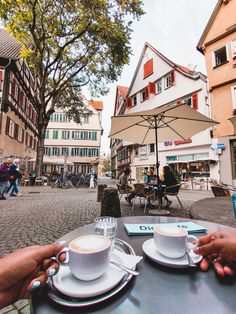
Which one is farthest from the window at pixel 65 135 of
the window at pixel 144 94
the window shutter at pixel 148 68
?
the window shutter at pixel 148 68

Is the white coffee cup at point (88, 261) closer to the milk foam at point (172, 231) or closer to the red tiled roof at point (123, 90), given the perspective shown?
the milk foam at point (172, 231)

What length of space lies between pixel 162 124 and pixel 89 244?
5.37 m

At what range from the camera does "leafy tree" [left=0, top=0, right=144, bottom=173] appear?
11.1 metres

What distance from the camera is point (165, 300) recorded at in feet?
1.86

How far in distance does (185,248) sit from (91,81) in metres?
18.1

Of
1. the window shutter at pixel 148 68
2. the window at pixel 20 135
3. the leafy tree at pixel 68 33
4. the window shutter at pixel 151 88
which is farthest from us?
the window shutter at pixel 148 68

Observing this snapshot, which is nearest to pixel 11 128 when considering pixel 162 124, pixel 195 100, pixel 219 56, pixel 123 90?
pixel 162 124

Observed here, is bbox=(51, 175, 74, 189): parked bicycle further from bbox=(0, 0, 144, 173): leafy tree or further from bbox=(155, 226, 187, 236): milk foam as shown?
bbox=(155, 226, 187, 236): milk foam

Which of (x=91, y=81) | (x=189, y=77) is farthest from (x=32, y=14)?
(x=189, y=77)

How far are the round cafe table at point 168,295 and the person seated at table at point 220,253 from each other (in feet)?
0.10

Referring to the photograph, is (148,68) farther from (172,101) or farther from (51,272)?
(51,272)

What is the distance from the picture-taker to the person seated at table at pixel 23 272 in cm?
56

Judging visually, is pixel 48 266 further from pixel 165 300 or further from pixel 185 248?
pixel 185 248

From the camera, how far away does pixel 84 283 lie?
1.97 feet
